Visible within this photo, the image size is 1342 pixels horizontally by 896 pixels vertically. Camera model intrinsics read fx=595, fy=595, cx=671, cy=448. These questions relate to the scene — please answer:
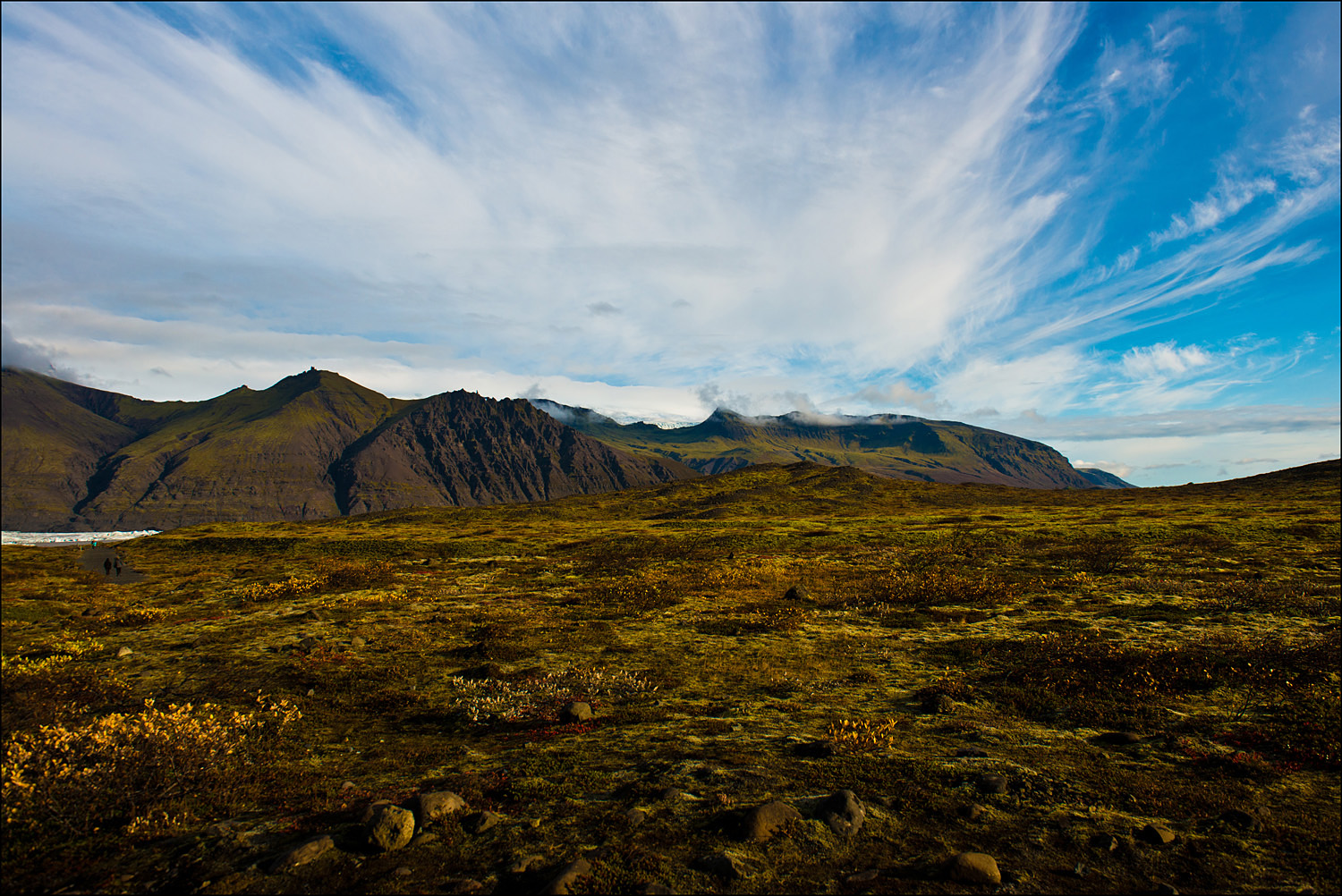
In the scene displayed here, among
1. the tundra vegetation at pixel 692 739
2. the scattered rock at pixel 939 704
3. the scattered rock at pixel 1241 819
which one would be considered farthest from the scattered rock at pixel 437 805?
the scattered rock at pixel 1241 819

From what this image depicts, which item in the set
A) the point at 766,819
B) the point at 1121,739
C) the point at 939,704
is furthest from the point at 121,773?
the point at 1121,739

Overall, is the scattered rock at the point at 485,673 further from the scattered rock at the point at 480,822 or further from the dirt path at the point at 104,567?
the dirt path at the point at 104,567

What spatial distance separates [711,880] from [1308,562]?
45.1 m

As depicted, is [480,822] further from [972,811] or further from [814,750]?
[972,811]

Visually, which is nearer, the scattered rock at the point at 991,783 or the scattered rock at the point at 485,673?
the scattered rock at the point at 991,783

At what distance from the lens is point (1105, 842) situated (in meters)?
7.98

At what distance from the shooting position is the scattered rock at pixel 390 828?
7746 millimetres

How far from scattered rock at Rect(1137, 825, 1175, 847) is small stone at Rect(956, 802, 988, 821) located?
194cm

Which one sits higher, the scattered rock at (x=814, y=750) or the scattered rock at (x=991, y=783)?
the scattered rock at (x=991, y=783)

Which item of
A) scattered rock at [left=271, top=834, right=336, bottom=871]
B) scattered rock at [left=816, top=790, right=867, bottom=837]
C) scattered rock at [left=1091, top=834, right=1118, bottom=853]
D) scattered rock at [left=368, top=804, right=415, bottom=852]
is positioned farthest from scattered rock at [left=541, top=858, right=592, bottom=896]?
scattered rock at [left=1091, top=834, right=1118, bottom=853]

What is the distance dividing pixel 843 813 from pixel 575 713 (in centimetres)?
683

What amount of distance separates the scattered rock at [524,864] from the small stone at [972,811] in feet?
19.7

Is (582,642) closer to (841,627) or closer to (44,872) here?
(841,627)

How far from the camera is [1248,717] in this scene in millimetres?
12805
